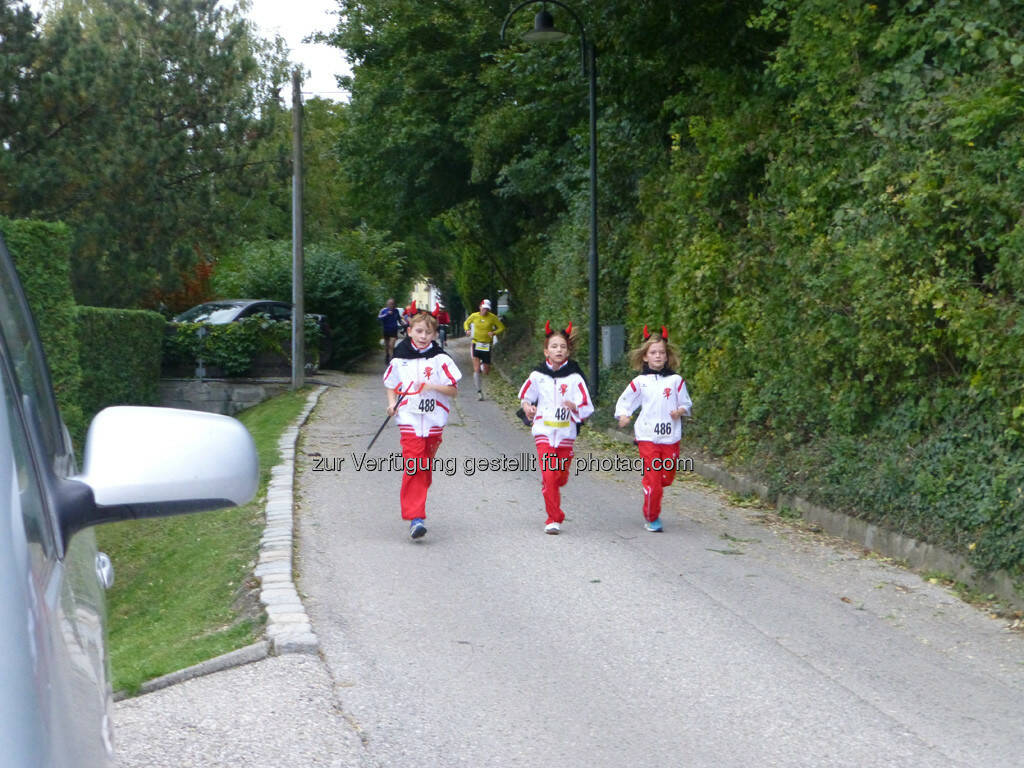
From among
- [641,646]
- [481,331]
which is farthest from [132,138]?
[641,646]

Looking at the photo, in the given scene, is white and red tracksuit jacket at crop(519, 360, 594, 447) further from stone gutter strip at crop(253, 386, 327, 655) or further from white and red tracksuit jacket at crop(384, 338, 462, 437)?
stone gutter strip at crop(253, 386, 327, 655)

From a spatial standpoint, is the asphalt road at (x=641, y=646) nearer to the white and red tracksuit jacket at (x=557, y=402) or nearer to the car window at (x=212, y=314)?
the white and red tracksuit jacket at (x=557, y=402)

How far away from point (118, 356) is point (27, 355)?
1857cm

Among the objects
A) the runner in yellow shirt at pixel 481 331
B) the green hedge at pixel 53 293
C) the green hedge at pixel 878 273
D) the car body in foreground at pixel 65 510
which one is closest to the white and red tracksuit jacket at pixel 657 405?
the green hedge at pixel 878 273

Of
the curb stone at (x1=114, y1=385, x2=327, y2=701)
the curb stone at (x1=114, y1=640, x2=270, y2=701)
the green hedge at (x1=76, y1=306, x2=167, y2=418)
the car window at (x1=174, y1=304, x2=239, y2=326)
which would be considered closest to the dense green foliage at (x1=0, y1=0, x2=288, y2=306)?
the car window at (x1=174, y1=304, x2=239, y2=326)

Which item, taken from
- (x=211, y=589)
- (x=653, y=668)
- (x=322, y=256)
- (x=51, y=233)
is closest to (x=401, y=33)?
(x=322, y=256)

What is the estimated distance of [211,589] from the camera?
312 inches

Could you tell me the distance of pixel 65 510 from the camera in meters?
1.93

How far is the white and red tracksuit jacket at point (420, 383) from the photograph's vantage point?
9.60 m

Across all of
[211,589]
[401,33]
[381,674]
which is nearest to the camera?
[381,674]

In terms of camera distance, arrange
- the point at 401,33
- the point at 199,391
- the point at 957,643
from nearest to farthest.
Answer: the point at 957,643
the point at 199,391
the point at 401,33

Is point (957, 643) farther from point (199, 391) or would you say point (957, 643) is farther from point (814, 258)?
point (199, 391)

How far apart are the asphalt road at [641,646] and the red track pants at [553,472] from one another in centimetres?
26

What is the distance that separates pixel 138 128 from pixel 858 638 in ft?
69.2
